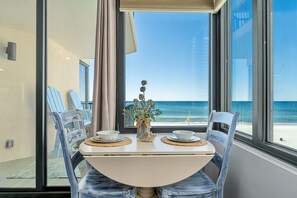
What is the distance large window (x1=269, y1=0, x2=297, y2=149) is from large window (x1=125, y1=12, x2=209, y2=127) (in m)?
0.88

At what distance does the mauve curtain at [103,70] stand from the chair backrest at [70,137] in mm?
182

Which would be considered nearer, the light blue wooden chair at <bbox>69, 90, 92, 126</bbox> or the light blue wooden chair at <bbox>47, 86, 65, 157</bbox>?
the light blue wooden chair at <bbox>47, 86, 65, 157</bbox>

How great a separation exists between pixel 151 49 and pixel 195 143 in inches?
A: 54.8

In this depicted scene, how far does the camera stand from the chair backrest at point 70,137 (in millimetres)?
1239

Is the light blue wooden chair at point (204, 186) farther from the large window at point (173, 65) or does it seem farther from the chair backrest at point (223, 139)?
the large window at point (173, 65)

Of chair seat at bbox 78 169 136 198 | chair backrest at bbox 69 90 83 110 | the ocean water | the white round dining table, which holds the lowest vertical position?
chair seat at bbox 78 169 136 198

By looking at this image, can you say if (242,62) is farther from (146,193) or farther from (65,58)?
(65,58)

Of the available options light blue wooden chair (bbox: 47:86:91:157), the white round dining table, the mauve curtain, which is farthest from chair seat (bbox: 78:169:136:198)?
light blue wooden chair (bbox: 47:86:91:157)

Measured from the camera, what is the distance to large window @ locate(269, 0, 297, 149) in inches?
45.9

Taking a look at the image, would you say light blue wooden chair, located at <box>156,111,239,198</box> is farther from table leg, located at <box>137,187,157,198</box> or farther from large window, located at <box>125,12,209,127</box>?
large window, located at <box>125,12,209,127</box>

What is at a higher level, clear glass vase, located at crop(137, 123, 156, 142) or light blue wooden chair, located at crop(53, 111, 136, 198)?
clear glass vase, located at crop(137, 123, 156, 142)

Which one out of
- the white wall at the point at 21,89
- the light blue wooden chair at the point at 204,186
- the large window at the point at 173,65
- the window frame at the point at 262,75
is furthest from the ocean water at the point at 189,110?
the white wall at the point at 21,89

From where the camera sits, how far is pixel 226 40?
1987 mm

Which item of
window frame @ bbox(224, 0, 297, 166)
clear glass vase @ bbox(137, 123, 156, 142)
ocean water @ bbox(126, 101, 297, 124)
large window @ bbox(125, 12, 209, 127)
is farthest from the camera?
large window @ bbox(125, 12, 209, 127)
